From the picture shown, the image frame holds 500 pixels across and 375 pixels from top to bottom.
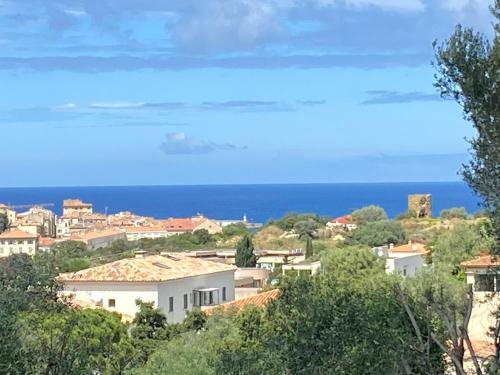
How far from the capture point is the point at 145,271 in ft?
104

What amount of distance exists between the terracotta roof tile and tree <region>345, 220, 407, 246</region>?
2306 cm

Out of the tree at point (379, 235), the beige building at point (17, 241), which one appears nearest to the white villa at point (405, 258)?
the tree at point (379, 235)

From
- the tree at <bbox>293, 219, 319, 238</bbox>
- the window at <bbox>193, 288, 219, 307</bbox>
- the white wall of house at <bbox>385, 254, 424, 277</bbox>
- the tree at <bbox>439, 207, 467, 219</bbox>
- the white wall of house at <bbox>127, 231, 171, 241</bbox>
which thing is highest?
the tree at <bbox>439, 207, 467, 219</bbox>

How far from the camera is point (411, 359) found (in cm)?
782

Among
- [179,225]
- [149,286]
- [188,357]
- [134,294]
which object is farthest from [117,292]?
[179,225]

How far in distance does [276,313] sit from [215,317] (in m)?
11.1

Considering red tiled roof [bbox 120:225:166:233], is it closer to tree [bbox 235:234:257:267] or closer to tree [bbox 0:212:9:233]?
tree [bbox 0:212:9:233]

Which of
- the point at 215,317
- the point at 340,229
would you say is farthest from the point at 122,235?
the point at 215,317

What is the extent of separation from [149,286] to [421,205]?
49827 millimetres

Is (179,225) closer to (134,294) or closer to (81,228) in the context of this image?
(81,228)

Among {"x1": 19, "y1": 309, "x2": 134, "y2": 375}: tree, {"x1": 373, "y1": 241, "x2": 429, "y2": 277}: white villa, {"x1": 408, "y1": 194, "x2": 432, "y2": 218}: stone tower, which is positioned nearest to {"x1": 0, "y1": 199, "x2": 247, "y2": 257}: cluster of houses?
{"x1": 408, "y1": 194, "x2": 432, "y2": 218}: stone tower

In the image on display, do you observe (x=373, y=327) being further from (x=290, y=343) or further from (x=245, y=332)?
(x=245, y=332)

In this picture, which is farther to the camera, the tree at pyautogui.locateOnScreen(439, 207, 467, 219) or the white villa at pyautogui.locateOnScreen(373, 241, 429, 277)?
the tree at pyautogui.locateOnScreen(439, 207, 467, 219)

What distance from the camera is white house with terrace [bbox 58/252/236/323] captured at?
1209 inches
